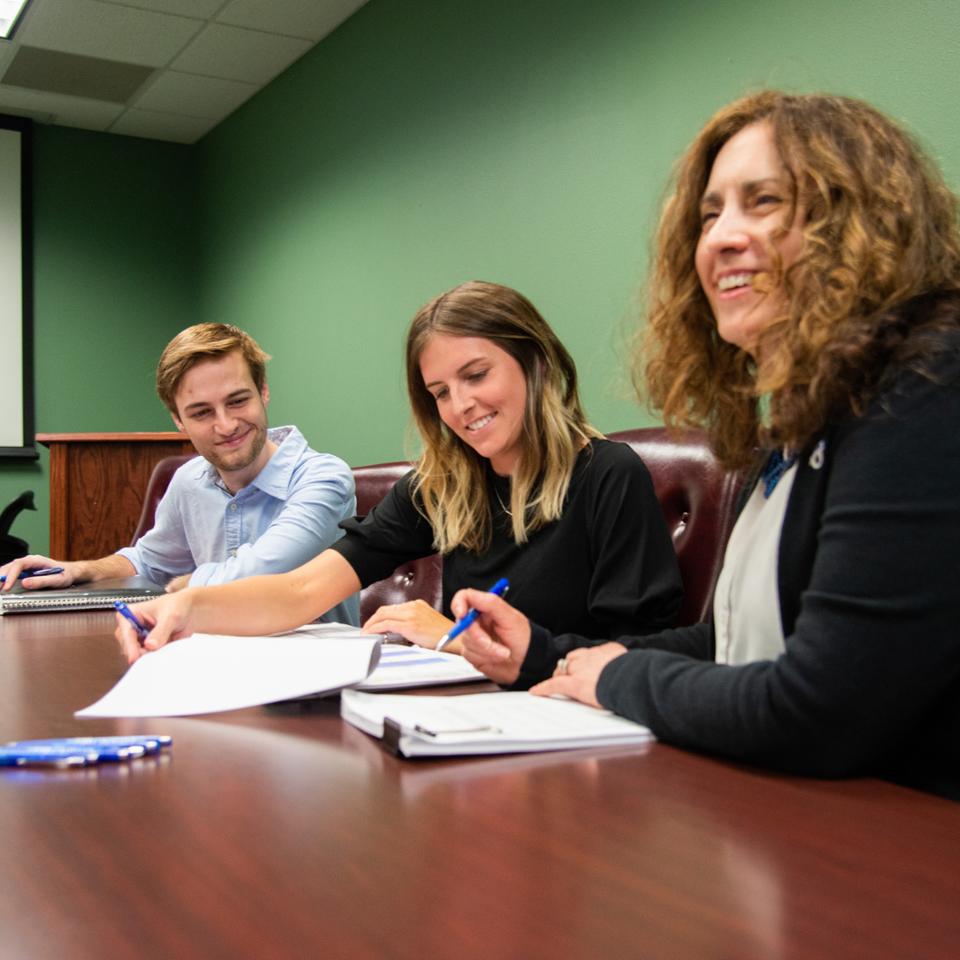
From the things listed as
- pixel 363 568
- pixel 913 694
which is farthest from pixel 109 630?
pixel 913 694

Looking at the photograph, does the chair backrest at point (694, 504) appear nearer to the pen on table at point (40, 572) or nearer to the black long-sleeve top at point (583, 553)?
the black long-sleeve top at point (583, 553)

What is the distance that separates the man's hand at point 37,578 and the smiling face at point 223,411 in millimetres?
408

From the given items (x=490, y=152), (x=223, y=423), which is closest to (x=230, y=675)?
(x=223, y=423)

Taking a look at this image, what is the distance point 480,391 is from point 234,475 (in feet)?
3.05

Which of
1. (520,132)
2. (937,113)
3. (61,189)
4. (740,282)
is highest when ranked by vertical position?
(61,189)

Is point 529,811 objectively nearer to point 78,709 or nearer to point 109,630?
point 78,709

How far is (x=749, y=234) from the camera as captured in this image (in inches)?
41.0

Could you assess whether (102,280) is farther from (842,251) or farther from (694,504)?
(842,251)

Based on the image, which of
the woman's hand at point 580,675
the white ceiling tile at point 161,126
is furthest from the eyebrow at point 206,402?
the white ceiling tile at point 161,126

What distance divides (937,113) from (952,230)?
1.30 m

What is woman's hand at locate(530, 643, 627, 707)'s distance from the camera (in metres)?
1.00

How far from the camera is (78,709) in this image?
108 cm

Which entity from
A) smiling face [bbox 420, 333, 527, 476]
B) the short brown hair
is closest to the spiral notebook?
the short brown hair

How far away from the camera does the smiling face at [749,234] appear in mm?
1024
